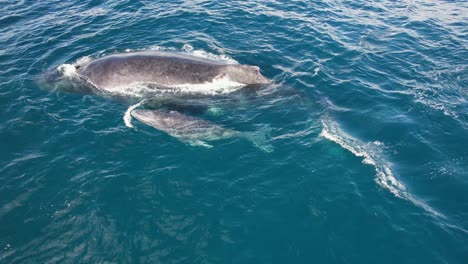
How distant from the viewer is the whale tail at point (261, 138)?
56.7 ft

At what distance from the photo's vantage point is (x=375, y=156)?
55.5ft

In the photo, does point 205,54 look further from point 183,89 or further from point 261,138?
point 261,138

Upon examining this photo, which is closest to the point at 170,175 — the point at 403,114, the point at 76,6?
the point at 403,114

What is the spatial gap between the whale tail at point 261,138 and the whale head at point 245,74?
14.2ft

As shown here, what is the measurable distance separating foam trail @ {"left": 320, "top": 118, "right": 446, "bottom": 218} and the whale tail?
2.83 m

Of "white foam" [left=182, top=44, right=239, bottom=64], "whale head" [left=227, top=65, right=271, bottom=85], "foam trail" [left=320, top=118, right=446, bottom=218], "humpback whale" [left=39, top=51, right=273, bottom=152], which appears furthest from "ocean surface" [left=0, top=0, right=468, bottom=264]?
"whale head" [left=227, top=65, right=271, bottom=85]

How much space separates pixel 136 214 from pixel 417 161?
12.7m

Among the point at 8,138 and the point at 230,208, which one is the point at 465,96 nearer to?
the point at 230,208

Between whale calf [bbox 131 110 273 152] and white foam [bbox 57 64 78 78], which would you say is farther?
white foam [bbox 57 64 78 78]

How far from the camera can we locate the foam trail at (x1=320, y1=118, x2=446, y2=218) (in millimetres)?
14845

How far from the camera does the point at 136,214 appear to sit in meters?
14.0

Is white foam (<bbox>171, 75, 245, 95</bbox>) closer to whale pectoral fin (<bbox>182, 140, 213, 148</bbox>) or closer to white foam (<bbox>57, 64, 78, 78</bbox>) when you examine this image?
whale pectoral fin (<bbox>182, 140, 213, 148</bbox>)

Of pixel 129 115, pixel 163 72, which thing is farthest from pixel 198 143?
pixel 163 72

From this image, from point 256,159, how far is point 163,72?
27.7 ft
